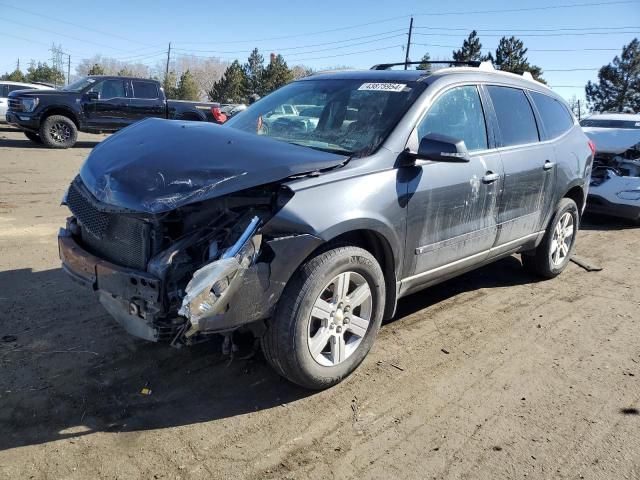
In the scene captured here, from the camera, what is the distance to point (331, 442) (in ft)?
8.71

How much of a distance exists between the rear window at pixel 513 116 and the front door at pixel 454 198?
0.26m

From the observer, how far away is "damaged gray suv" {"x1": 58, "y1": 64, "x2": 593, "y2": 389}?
2.62 meters

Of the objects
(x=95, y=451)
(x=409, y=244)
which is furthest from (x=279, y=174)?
(x=95, y=451)

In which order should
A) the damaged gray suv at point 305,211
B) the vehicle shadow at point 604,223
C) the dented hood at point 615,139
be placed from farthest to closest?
the dented hood at point 615,139 < the vehicle shadow at point 604,223 < the damaged gray suv at point 305,211

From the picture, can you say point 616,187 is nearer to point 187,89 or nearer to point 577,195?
point 577,195

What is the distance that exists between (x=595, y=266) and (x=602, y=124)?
6177 millimetres

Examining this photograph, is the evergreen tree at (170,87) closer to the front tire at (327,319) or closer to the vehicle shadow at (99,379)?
the vehicle shadow at (99,379)

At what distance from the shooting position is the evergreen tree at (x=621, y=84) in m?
42.8

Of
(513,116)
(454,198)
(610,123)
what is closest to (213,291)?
(454,198)

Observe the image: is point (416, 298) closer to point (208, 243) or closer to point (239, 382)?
point (239, 382)

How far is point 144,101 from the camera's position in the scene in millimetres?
15336

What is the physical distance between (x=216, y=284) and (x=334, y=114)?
1.80 m

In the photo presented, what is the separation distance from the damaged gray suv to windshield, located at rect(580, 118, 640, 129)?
24.2ft

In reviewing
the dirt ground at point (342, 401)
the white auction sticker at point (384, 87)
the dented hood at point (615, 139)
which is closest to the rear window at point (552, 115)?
the dirt ground at point (342, 401)
